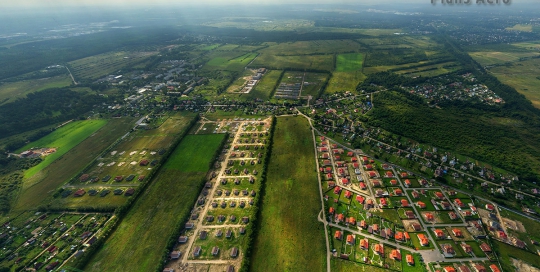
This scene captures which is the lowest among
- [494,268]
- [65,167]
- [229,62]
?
[494,268]

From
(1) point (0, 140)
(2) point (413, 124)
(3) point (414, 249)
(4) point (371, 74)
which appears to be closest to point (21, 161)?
(1) point (0, 140)

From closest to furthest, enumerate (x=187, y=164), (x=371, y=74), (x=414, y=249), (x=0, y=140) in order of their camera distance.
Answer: (x=414, y=249) < (x=187, y=164) < (x=0, y=140) < (x=371, y=74)

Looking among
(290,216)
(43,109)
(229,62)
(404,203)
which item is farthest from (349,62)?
(43,109)

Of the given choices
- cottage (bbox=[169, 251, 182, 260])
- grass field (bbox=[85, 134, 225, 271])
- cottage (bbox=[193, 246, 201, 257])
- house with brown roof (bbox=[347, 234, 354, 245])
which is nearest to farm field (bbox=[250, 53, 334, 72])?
grass field (bbox=[85, 134, 225, 271])

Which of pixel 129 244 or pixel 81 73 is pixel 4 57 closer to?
pixel 81 73

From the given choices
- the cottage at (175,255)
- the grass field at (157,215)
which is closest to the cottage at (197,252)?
the cottage at (175,255)

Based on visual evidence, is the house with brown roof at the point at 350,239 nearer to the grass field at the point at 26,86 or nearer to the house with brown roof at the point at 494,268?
the house with brown roof at the point at 494,268

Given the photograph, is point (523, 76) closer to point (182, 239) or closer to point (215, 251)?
point (215, 251)
